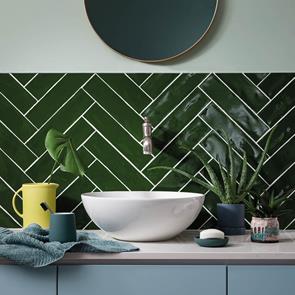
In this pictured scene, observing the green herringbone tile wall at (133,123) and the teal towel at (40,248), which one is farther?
the green herringbone tile wall at (133,123)

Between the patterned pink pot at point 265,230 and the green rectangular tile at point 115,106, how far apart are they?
644 millimetres

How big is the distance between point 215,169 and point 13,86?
921 millimetres

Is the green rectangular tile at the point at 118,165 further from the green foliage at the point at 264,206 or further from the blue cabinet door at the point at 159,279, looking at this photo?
the blue cabinet door at the point at 159,279

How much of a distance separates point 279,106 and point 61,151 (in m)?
0.92

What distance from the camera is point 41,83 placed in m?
2.26

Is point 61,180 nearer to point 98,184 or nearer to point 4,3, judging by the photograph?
point 98,184

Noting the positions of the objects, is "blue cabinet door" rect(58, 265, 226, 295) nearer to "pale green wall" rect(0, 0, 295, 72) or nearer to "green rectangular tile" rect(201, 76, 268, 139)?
"green rectangular tile" rect(201, 76, 268, 139)

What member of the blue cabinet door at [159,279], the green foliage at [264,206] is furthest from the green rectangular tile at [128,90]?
the blue cabinet door at [159,279]

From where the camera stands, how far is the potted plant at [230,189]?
2.01 m

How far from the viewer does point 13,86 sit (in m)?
2.26

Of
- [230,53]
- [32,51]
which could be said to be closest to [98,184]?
[32,51]

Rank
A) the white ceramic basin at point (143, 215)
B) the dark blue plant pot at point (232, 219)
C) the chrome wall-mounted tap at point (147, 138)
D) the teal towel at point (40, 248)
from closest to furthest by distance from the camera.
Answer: the teal towel at point (40, 248) → the white ceramic basin at point (143, 215) → the dark blue plant pot at point (232, 219) → the chrome wall-mounted tap at point (147, 138)

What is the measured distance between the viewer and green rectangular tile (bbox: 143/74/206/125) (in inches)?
88.3

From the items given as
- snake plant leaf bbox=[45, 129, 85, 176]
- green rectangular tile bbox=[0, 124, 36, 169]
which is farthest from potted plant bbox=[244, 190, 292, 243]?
green rectangular tile bbox=[0, 124, 36, 169]
